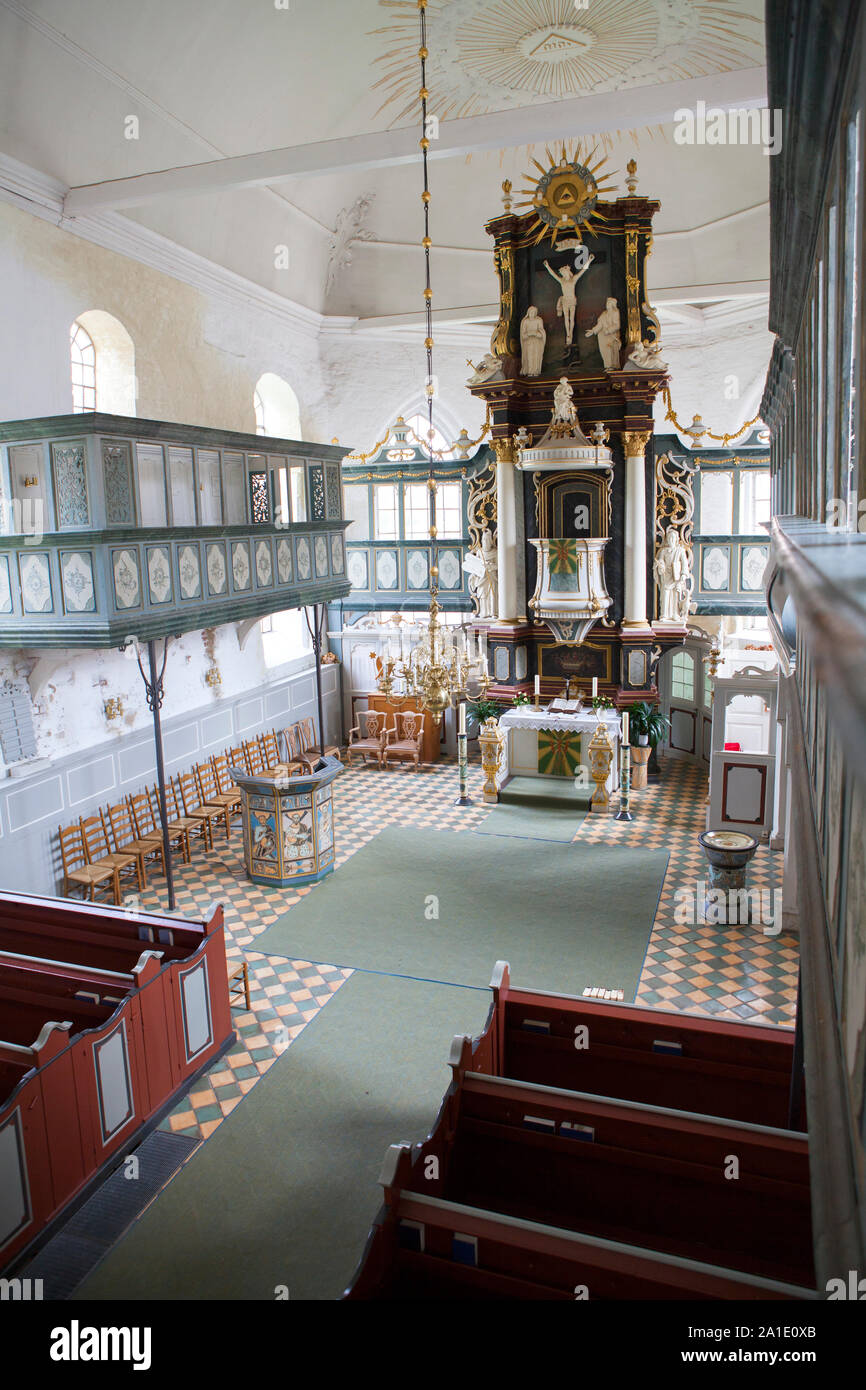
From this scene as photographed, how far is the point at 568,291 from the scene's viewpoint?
51.9ft

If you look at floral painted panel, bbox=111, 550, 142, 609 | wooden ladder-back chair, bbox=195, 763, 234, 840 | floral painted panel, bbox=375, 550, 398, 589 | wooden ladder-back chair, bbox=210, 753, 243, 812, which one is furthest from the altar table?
floral painted panel, bbox=111, 550, 142, 609

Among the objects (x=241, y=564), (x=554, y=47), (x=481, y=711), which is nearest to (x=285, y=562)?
(x=241, y=564)

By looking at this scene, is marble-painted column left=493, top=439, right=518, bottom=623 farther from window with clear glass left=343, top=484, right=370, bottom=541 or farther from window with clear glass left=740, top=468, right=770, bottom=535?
window with clear glass left=740, top=468, right=770, bottom=535

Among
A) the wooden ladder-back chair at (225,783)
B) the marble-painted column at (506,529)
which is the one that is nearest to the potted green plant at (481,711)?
the marble-painted column at (506,529)

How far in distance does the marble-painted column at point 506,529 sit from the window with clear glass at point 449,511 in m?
1.77

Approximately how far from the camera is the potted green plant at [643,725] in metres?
16.0

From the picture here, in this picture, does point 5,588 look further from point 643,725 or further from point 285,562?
point 643,725

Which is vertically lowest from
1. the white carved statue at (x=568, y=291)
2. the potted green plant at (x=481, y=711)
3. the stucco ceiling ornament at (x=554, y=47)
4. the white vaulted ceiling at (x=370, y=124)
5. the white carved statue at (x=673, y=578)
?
the potted green plant at (x=481, y=711)

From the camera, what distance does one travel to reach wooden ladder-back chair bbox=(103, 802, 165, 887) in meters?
11.9

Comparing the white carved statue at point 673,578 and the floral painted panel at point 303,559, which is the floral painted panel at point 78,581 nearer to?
the floral painted panel at point 303,559

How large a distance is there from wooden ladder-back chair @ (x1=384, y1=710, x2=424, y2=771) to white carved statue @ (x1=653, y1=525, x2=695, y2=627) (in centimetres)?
486

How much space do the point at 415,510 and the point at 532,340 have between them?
3.94 m

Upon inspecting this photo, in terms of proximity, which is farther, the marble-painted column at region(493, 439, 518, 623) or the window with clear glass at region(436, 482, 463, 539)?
the window with clear glass at region(436, 482, 463, 539)
